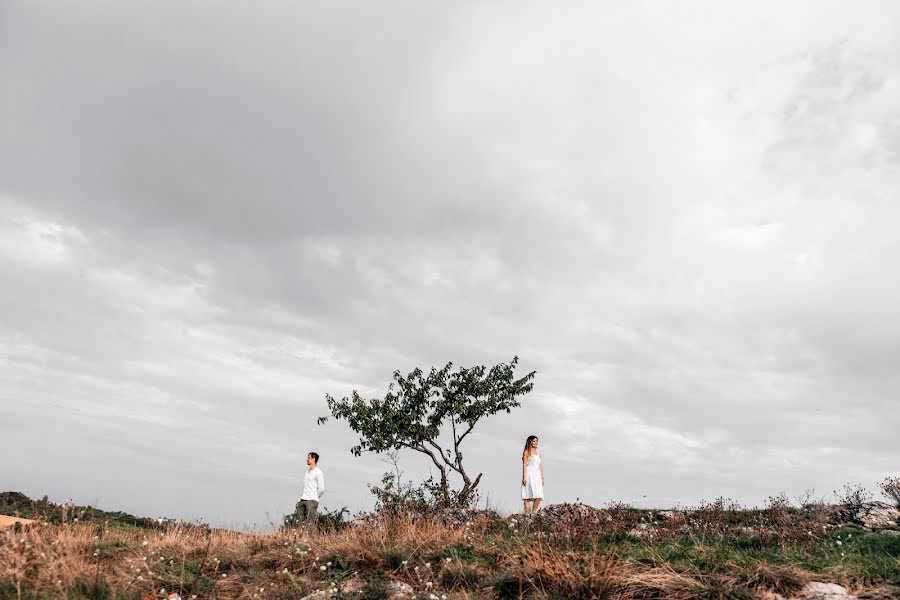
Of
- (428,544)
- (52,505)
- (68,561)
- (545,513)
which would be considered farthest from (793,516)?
(52,505)

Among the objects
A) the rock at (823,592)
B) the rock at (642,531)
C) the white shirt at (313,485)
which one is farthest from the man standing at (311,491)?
the rock at (823,592)

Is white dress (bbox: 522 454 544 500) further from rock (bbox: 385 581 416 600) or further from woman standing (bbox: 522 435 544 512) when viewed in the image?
rock (bbox: 385 581 416 600)

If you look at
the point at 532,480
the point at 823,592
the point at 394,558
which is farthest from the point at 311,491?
the point at 823,592

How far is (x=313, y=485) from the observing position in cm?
1645

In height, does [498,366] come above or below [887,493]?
above

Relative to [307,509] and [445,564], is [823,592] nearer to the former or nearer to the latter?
[445,564]

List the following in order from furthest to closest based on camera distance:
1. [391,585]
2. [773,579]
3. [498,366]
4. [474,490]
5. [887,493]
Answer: [498,366] < [474,490] < [887,493] < [391,585] < [773,579]

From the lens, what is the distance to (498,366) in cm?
2302

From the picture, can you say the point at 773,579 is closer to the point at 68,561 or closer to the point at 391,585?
the point at 391,585

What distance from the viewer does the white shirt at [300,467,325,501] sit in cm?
1645

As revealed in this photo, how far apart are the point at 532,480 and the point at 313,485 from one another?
5.81 meters

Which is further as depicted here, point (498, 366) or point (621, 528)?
point (498, 366)

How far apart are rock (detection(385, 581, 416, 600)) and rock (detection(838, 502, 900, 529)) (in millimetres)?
10617

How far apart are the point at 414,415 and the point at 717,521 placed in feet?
37.7
